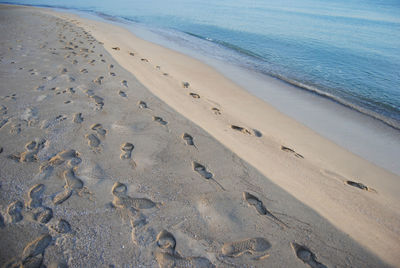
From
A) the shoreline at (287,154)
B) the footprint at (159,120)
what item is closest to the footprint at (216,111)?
the shoreline at (287,154)

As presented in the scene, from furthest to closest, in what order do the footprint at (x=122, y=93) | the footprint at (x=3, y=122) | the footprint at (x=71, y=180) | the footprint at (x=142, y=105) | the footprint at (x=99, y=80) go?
the footprint at (x=99, y=80) < the footprint at (x=122, y=93) < the footprint at (x=142, y=105) < the footprint at (x=3, y=122) < the footprint at (x=71, y=180)

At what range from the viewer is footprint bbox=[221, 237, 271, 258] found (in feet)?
6.21

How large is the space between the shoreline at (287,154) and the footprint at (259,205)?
0.46m

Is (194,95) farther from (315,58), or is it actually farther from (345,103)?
(315,58)

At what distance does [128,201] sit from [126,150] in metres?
0.89

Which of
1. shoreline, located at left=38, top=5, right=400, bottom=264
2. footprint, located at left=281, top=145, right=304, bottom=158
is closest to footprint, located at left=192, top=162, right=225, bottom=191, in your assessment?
shoreline, located at left=38, top=5, right=400, bottom=264

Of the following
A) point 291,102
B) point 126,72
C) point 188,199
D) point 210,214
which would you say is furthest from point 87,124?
point 291,102

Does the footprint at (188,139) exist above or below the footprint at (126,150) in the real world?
above

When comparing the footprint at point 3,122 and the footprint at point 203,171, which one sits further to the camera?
the footprint at point 3,122

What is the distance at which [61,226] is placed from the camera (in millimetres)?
1934

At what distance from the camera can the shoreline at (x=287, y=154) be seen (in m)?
2.51

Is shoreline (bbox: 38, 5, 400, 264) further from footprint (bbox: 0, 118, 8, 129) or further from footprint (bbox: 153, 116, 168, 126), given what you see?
footprint (bbox: 0, 118, 8, 129)

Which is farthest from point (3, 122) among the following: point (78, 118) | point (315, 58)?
point (315, 58)

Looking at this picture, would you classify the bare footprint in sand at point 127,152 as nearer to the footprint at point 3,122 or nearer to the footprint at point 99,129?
the footprint at point 99,129
